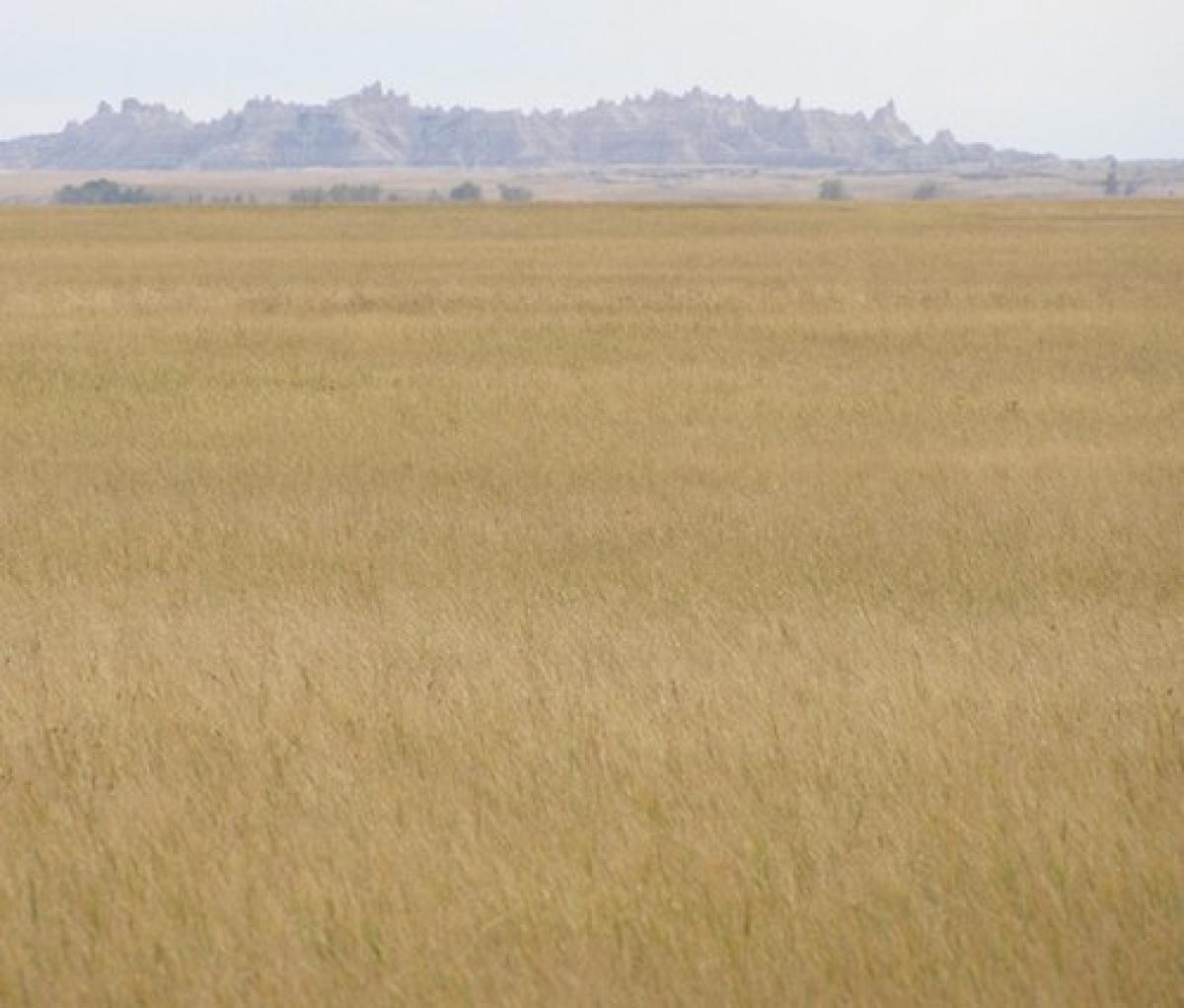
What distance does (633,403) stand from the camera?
20.0 m

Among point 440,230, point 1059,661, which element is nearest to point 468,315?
point 1059,661

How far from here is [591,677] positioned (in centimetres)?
848

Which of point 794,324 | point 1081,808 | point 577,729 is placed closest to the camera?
point 1081,808

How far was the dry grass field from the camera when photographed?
5496 mm

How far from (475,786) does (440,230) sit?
178ft

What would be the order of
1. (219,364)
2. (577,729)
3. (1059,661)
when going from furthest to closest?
(219,364) < (1059,661) < (577,729)

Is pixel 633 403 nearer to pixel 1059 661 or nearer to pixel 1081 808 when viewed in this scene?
pixel 1059 661

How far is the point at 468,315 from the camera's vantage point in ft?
96.4

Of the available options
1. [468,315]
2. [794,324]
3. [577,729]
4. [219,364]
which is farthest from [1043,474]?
[468,315]

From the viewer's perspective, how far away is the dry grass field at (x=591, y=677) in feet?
18.0

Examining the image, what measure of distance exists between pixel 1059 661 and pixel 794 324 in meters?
19.4

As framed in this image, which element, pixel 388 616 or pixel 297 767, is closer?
pixel 297 767

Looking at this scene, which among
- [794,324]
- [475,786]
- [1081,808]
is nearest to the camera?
[1081,808]

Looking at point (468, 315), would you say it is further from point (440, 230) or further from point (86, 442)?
point (440, 230)
